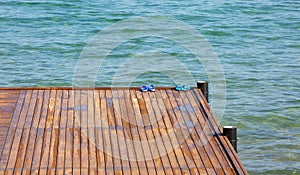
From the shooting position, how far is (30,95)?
598 inches

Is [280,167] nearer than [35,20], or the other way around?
[280,167]

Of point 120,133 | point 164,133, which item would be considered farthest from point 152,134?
point 120,133

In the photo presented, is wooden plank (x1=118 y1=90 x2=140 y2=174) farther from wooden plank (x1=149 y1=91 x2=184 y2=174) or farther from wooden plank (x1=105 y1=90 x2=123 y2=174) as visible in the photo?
wooden plank (x1=149 y1=91 x2=184 y2=174)

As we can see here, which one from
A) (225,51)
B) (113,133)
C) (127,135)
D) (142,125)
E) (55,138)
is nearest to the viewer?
(55,138)

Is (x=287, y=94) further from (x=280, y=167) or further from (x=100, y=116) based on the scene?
(x=100, y=116)

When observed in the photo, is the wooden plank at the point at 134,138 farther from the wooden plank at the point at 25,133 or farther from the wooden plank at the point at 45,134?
the wooden plank at the point at 25,133

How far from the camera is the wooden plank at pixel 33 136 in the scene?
1203 centimetres

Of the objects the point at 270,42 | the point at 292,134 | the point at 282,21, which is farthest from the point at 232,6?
the point at 292,134

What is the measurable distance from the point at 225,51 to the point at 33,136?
1505 centimetres

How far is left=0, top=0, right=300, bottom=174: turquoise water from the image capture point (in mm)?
19297

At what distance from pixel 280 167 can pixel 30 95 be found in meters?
6.16

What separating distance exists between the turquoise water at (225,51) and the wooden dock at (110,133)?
3.61m

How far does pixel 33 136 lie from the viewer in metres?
13.1

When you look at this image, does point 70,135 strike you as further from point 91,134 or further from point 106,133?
point 106,133
